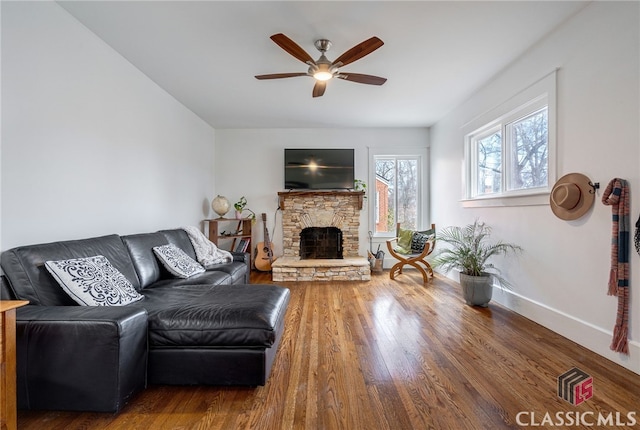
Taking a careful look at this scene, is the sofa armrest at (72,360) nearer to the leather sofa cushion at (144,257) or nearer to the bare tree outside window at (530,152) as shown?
the leather sofa cushion at (144,257)

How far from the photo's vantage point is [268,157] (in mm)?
5117

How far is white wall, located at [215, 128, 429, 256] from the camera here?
5113mm

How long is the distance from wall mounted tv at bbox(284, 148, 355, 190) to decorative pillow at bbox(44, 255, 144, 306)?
337 cm

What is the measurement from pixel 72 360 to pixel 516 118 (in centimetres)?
394

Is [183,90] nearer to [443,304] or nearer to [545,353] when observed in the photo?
[443,304]

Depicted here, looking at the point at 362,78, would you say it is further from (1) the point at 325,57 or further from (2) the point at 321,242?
(2) the point at 321,242

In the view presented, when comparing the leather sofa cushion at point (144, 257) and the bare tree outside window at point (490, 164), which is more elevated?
the bare tree outside window at point (490, 164)

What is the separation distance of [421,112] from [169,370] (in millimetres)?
4332

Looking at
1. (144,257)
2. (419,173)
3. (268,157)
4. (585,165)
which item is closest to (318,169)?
(268,157)

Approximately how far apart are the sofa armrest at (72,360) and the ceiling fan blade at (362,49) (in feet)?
7.44

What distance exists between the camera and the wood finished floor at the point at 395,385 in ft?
4.58

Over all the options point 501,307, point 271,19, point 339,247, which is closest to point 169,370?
point 271,19

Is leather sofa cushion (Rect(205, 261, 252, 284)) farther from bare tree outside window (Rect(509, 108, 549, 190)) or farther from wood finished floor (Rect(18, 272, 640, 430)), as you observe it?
bare tree outside window (Rect(509, 108, 549, 190))

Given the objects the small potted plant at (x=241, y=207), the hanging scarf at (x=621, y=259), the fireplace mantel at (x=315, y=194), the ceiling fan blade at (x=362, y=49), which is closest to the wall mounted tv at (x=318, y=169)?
the fireplace mantel at (x=315, y=194)
